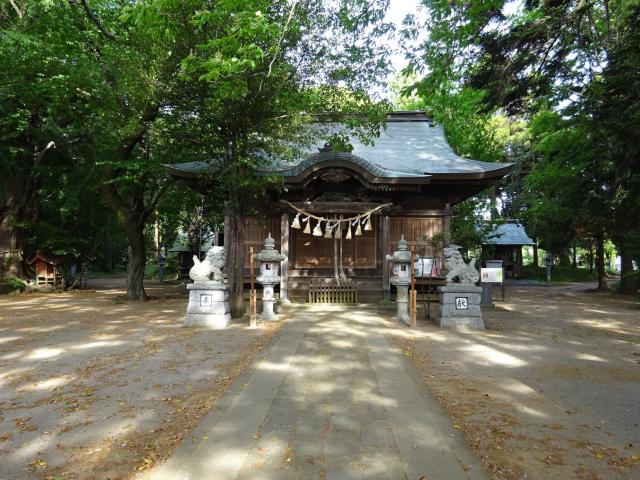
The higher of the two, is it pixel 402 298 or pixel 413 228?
pixel 413 228

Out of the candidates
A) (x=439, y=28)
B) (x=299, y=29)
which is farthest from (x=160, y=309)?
(x=439, y=28)

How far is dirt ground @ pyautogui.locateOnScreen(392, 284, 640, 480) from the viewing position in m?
3.12

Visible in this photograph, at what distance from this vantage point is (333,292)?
12.0 metres

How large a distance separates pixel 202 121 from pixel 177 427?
7.36 metres

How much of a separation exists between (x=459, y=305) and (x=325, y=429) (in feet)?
19.8

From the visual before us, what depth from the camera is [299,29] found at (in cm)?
864

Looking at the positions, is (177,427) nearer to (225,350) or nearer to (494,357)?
(225,350)

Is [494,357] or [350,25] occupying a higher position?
[350,25]

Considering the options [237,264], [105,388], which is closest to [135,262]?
[237,264]

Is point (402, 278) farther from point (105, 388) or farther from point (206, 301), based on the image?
point (105, 388)

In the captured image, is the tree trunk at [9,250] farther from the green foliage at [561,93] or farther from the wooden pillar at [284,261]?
the green foliage at [561,93]

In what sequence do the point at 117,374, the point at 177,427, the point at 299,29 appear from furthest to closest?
the point at 299,29 < the point at 117,374 < the point at 177,427

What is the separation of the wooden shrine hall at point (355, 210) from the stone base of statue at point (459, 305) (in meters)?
3.29

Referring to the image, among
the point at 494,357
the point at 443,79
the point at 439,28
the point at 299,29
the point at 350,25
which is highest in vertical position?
the point at 299,29
